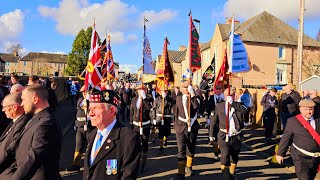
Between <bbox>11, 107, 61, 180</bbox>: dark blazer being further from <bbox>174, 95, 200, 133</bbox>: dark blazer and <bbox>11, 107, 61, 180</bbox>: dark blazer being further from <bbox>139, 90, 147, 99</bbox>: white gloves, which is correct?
<bbox>139, 90, 147, 99</bbox>: white gloves

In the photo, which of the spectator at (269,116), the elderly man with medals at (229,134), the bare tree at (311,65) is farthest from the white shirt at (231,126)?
the bare tree at (311,65)

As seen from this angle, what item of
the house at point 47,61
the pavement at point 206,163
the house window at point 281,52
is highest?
the house at point 47,61

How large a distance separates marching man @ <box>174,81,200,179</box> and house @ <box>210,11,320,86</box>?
86.9 feet

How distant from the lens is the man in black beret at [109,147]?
3006 millimetres

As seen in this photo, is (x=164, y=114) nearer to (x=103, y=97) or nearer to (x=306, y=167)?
(x=306, y=167)

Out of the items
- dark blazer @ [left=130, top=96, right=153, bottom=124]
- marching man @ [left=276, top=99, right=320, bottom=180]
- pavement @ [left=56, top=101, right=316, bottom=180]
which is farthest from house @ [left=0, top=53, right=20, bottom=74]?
marching man @ [left=276, top=99, right=320, bottom=180]

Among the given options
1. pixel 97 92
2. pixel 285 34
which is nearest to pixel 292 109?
pixel 97 92

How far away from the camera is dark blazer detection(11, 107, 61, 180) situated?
3.29 m

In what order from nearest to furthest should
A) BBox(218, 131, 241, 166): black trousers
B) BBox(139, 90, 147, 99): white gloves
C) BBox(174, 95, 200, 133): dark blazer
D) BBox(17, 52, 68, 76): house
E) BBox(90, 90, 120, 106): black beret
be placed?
1. BBox(90, 90, 120, 106): black beret
2. BBox(218, 131, 241, 166): black trousers
3. BBox(174, 95, 200, 133): dark blazer
4. BBox(139, 90, 147, 99): white gloves
5. BBox(17, 52, 68, 76): house

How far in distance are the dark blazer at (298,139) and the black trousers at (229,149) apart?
3.84ft

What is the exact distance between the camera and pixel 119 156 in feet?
9.89

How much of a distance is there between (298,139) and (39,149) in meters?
4.30

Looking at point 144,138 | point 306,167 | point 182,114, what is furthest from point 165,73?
point 306,167

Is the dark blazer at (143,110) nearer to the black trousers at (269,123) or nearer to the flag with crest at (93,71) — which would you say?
the flag with crest at (93,71)
